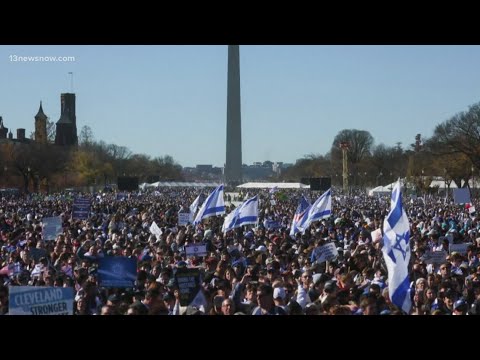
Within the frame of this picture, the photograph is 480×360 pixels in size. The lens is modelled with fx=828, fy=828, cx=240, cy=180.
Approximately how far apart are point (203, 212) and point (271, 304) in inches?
479

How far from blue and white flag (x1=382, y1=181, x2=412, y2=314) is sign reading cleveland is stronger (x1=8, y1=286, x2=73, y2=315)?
3067mm

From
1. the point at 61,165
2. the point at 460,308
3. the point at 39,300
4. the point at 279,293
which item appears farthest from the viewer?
the point at 61,165

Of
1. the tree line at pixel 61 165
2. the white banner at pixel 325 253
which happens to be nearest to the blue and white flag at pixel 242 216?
the white banner at pixel 325 253

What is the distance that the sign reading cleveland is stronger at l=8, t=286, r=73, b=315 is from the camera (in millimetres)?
7641

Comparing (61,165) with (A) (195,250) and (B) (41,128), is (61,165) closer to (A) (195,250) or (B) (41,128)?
(B) (41,128)

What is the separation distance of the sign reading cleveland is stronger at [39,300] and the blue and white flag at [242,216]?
37.5ft

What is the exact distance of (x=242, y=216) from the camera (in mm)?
19578

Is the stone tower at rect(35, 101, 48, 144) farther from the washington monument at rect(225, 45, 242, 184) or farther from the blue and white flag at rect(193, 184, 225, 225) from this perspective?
the blue and white flag at rect(193, 184, 225, 225)

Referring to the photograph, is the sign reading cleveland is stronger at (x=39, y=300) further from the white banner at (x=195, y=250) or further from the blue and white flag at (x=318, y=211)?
the blue and white flag at (x=318, y=211)

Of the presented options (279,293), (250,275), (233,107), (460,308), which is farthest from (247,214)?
(233,107)

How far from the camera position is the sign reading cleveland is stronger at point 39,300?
7.64 metres

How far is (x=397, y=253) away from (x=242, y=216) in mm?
11558

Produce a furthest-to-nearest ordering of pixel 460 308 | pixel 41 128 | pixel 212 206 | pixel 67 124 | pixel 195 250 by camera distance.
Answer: pixel 67 124, pixel 41 128, pixel 212 206, pixel 195 250, pixel 460 308
